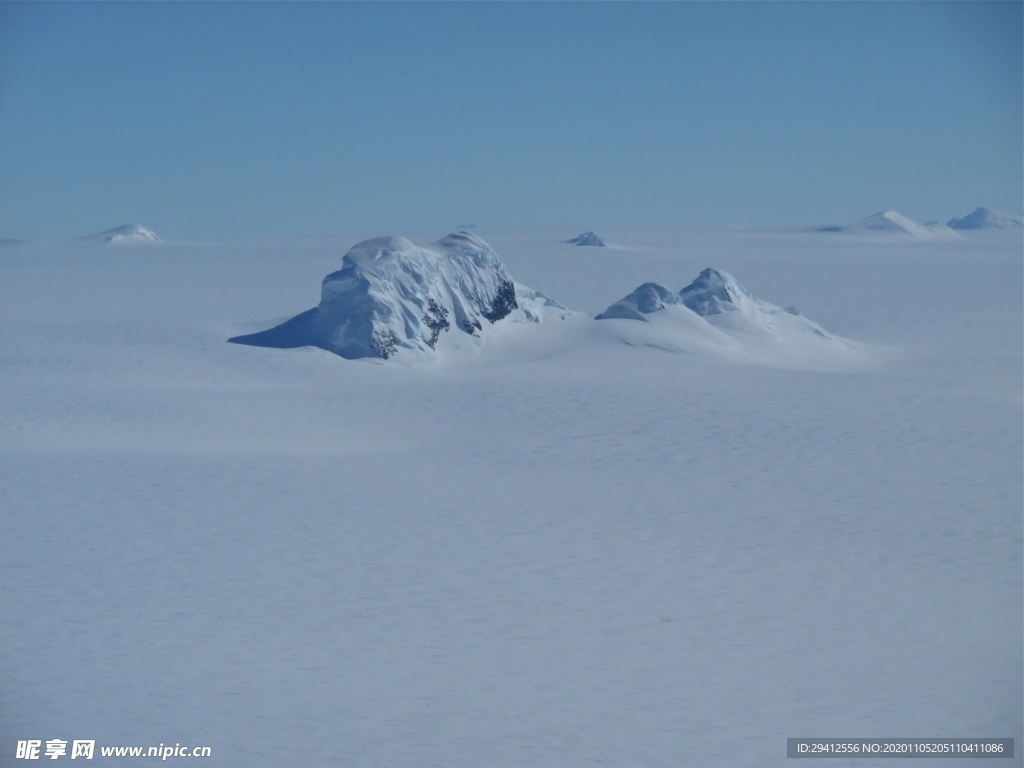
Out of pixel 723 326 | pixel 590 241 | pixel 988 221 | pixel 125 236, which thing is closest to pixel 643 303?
pixel 723 326

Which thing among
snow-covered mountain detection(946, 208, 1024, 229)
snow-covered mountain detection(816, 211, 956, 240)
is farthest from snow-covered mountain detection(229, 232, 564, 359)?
snow-covered mountain detection(946, 208, 1024, 229)

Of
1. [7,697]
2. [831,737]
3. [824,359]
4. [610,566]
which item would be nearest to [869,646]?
[831,737]

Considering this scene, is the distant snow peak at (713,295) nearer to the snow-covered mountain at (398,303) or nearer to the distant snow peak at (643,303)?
the distant snow peak at (643,303)

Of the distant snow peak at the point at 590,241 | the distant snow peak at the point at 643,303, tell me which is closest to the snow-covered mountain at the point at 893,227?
the distant snow peak at the point at 590,241

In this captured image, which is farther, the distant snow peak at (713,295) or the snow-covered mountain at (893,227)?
the snow-covered mountain at (893,227)

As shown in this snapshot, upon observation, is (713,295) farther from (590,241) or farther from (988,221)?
(988,221)

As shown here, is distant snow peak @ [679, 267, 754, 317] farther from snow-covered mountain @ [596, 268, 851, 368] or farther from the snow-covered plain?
the snow-covered plain

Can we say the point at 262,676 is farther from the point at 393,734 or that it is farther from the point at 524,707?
the point at 524,707
